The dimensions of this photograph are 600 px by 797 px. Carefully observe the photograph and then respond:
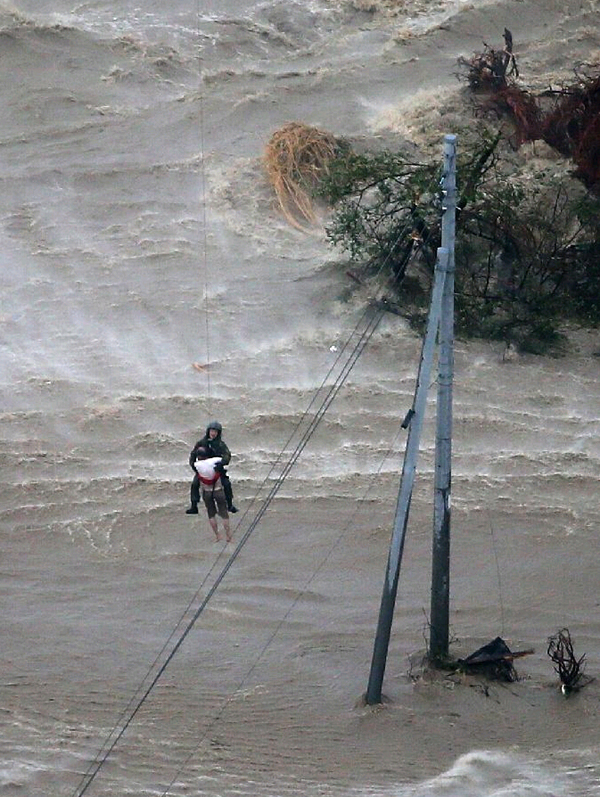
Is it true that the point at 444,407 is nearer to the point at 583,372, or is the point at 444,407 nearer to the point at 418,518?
the point at 418,518

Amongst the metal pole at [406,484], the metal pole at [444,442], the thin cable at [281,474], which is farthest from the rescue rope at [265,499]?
the metal pole at [444,442]

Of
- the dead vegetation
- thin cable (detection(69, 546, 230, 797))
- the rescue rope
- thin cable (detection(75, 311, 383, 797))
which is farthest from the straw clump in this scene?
thin cable (detection(69, 546, 230, 797))

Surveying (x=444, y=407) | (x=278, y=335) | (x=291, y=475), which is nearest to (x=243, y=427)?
(x=291, y=475)

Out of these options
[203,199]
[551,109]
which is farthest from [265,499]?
[551,109]

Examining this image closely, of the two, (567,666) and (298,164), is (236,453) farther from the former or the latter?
(298,164)

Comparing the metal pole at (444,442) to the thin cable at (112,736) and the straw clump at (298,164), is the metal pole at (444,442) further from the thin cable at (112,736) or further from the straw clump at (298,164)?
the straw clump at (298,164)

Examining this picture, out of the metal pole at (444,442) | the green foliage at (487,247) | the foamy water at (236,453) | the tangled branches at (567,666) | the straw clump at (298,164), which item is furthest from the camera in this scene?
the straw clump at (298,164)

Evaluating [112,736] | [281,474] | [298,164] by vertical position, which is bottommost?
[112,736]

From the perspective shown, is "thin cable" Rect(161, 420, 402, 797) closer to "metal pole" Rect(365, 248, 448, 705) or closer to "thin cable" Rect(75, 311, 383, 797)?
"thin cable" Rect(75, 311, 383, 797)
